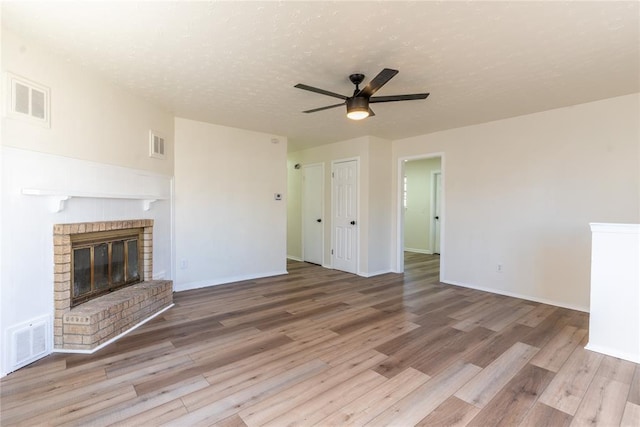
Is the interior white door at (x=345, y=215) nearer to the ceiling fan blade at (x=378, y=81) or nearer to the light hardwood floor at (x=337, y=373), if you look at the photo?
the light hardwood floor at (x=337, y=373)

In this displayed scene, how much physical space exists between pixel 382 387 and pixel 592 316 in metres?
2.12

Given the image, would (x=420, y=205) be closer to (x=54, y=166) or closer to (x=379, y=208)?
(x=379, y=208)

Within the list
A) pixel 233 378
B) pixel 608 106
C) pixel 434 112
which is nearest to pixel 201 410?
pixel 233 378

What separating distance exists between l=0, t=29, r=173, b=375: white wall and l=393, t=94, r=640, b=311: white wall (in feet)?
14.5

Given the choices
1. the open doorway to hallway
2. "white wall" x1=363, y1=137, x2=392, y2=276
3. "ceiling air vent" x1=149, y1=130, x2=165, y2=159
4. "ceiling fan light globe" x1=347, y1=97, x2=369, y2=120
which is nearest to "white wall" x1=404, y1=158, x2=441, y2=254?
the open doorway to hallway

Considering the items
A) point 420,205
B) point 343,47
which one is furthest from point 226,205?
point 420,205

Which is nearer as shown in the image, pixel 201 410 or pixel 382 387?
pixel 201 410

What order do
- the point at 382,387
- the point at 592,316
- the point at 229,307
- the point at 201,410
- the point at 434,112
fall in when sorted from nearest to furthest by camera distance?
1. the point at 201,410
2. the point at 382,387
3. the point at 592,316
4. the point at 229,307
5. the point at 434,112

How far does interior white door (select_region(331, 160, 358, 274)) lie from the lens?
17.9ft

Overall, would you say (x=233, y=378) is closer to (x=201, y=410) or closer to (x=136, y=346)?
(x=201, y=410)

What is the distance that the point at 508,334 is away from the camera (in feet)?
9.48

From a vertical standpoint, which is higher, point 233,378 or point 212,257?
point 212,257

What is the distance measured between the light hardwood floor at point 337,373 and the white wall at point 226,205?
106 cm

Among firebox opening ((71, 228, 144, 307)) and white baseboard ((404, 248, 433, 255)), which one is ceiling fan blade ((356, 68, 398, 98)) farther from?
white baseboard ((404, 248, 433, 255))
